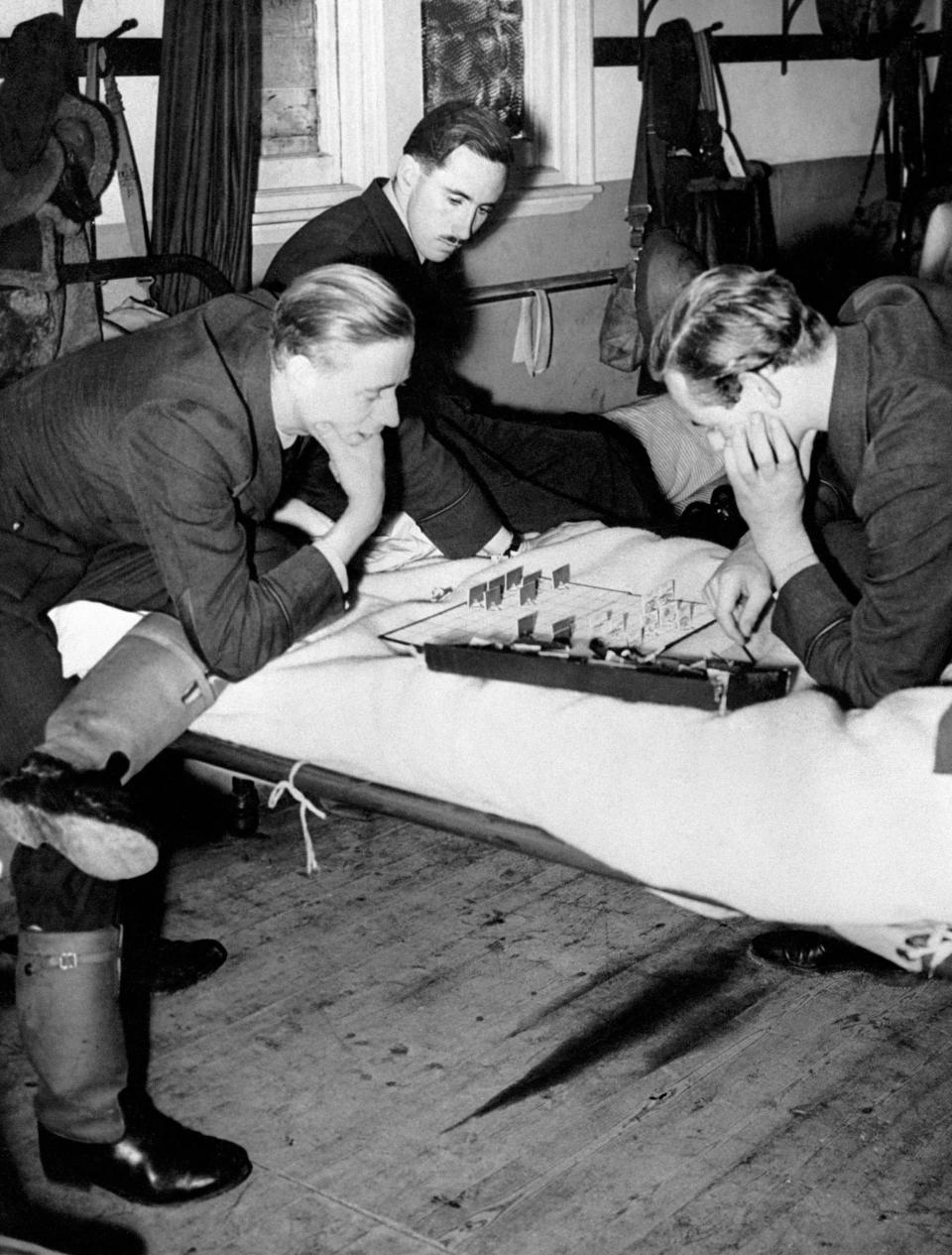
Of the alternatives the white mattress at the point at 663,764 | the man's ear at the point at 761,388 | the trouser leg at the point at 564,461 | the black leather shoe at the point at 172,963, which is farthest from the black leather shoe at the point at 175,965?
the man's ear at the point at 761,388

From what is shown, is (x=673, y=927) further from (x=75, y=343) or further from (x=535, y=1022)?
(x=75, y=343)

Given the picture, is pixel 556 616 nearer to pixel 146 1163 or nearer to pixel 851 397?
pixel 851 397

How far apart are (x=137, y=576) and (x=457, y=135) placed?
148 centimetres

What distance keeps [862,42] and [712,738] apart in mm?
5760

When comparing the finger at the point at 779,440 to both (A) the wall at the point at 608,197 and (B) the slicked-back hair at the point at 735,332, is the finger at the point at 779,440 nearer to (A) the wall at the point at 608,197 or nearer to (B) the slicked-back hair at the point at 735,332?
(B) the slicked-back hair at the point at 735,332

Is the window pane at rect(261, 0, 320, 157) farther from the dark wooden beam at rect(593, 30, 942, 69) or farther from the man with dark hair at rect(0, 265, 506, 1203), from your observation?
the man with dark hair at rect(0, 265, 506, 1203)

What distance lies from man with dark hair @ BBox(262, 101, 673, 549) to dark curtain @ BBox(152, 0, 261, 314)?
429mm

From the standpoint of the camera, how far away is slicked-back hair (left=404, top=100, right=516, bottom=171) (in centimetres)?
366

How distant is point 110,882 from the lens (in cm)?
236

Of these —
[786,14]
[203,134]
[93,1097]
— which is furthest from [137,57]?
[786,14]

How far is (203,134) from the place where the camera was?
4.21 m

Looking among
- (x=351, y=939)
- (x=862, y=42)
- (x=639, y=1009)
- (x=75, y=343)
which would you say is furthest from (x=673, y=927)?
(x=862, y=42)

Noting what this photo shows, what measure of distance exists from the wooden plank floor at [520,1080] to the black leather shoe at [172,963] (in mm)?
36

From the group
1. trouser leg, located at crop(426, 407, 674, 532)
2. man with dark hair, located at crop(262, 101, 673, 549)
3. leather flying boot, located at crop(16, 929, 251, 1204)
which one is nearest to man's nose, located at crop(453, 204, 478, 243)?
man with dark hair, located at crop(262, 101, 673, 549)
